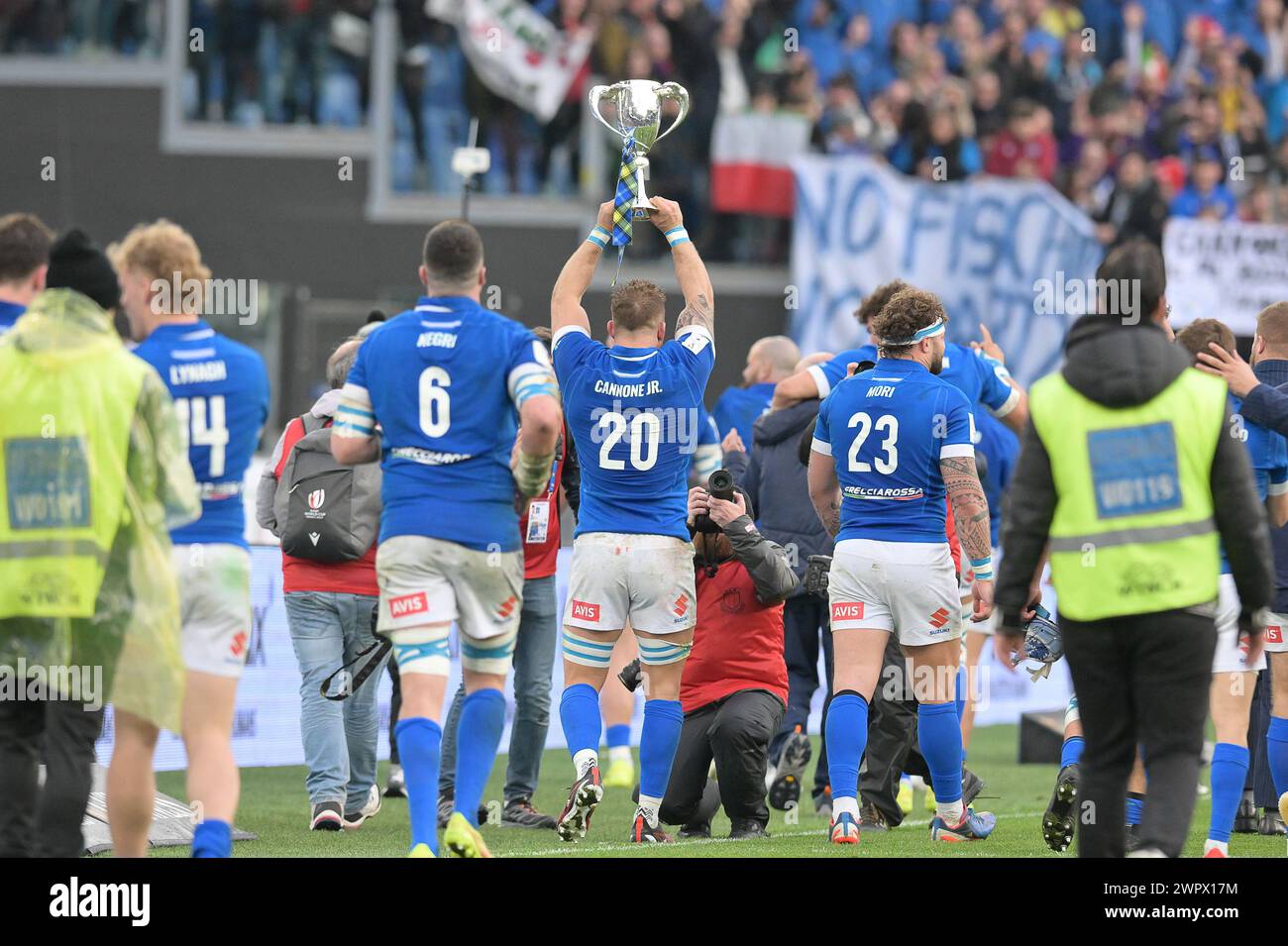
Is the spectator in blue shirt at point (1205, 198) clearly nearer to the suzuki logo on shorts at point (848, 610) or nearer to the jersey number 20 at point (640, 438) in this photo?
the suzuki logo on shorts at point (848, 610)

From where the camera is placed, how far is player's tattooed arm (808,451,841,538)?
881cm

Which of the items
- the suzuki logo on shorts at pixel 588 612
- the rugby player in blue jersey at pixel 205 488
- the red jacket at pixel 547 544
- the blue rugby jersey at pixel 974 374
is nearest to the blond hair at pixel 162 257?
the rugby player in blue jersey at pixel 205 488

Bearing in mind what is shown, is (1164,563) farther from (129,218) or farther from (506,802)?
(129,218)

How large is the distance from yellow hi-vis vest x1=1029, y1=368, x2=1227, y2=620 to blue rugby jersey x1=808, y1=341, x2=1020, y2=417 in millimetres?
3310

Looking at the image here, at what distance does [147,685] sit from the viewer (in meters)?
6.26

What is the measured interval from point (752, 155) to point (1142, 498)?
46.1 ft

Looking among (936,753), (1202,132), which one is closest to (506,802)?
(936,753)

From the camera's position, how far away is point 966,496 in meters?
8.38

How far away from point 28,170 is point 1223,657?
13.2 m

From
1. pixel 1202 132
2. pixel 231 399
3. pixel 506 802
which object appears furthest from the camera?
pixel 1202 132

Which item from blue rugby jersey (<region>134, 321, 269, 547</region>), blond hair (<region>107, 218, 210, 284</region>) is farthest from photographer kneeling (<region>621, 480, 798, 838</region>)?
blond hair (<region>107, 218, 210, 284</region>)

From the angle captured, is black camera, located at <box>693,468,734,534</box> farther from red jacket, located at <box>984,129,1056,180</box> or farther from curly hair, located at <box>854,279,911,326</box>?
red jacket, located at <box>984,129,1056,180</box>

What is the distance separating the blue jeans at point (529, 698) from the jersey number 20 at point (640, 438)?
1.60 meters

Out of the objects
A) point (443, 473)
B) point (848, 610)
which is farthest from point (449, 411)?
point (848, 610)
